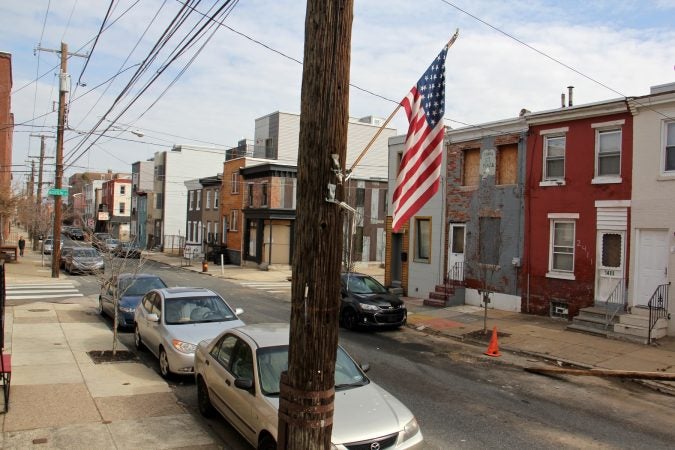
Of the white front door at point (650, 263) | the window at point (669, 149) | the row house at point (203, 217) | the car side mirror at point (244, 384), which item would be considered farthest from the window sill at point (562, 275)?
the row house at point (203, 217)

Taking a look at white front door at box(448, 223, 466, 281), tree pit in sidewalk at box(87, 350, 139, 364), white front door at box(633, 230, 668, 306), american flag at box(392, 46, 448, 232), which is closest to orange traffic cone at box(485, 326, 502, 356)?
white front door at box(633, 230, 668, 306)

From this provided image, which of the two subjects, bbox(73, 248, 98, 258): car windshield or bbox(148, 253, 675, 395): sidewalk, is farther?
bbox(73, 248, 98, 258): car windshield

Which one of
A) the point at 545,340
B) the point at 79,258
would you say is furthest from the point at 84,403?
the point at 79,258

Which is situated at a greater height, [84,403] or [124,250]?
[124,250]

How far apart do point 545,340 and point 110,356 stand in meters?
10.8

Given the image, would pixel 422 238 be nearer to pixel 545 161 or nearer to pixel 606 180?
pixel 545 161

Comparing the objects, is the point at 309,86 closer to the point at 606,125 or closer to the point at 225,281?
the point at 606,125

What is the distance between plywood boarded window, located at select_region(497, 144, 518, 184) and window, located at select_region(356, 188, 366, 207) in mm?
20786

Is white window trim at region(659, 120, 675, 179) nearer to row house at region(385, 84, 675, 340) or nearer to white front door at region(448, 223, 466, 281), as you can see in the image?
row house at region(385, 84, 675, 340)

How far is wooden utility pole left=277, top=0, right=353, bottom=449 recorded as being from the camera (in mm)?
3744

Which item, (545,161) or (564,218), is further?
(545,161)

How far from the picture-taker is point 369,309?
15812 mm

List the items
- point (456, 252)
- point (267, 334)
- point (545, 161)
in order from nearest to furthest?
1. point (267, 334)
2. point (545, 161)
3. point (456, 252)

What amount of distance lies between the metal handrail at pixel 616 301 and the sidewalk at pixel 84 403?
40.8ft
